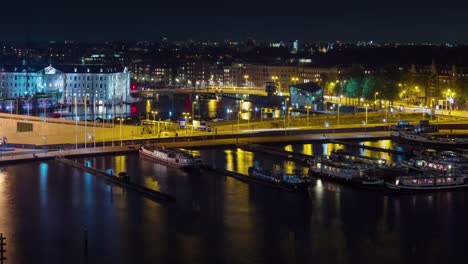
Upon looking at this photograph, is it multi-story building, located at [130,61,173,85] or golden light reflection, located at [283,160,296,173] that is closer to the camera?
golden light reflection, located at [283,160,296,173]

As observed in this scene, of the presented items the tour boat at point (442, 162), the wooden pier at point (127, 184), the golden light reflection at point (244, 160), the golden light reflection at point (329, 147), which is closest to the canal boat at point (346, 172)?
the tour boat at point (442, 162)

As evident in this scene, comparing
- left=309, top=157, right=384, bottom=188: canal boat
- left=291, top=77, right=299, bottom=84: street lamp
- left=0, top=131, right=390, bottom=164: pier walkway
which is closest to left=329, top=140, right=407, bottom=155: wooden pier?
left=0, top=131, right=390, bottom=164: pier walkway

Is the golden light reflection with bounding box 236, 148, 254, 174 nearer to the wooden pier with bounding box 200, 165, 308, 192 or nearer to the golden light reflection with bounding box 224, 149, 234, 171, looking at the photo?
the golden light reflection with bounding box 224, 149, 234, 171

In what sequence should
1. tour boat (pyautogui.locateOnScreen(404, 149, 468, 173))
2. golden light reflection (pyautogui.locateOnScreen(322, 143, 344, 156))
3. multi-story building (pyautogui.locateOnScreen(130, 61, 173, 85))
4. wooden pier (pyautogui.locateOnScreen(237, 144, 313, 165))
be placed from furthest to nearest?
1. multi-story building (pyautogui.locateOnScreen(130, 61, 173, 85))
2. golden light reflection (pyautogui.locateOnScreen(322, 143, 344, 156))
3. wooden pier (pyautogui.locateOnScreen(237, 144, 313, 165))
4. tour boat (pyautogui.locateOnScreen(404, 149, 468, 173))

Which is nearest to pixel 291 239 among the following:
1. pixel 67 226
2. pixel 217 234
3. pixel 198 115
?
pixel 217 234

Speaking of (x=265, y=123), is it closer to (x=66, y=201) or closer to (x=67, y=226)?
(x=66, y=201)

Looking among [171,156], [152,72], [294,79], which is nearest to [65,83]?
[294,79]
